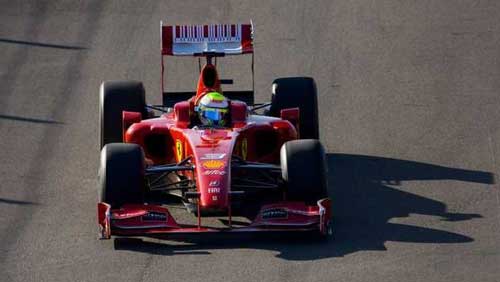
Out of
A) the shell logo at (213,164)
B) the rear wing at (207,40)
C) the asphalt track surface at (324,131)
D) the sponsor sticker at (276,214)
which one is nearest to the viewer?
the asphalt track surface at (324,131)

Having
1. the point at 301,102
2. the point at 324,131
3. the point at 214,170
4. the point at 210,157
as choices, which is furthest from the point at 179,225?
the point at 324,131

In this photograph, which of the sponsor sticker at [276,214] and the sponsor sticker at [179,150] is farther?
the sponsor sticker at [179,150]

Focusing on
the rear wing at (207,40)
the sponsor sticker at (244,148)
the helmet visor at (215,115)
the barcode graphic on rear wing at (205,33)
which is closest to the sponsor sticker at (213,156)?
the sponsor sticker at (244,148)

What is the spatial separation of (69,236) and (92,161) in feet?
10.1

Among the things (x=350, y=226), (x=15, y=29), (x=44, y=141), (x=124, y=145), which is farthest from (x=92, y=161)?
(x=15, y=29)

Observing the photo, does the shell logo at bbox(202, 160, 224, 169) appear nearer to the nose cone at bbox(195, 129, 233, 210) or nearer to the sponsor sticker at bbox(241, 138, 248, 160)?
the nose cone at bbox(195, 129, 233, 210)

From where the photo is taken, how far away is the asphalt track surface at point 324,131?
18859mm

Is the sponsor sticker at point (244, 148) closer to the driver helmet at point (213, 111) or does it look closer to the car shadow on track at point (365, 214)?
the driver helmet at point (213, 111)

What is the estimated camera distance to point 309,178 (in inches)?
783

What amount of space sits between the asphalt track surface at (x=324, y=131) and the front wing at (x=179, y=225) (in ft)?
0.69

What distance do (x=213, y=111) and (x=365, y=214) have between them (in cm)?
233

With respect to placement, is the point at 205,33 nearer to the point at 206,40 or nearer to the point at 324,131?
the point at 206,40

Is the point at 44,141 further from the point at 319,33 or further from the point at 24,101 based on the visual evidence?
the point at 319,33

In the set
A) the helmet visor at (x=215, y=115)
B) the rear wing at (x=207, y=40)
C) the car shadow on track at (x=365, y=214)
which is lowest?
the car shadow on track at (x=365, y=214)
